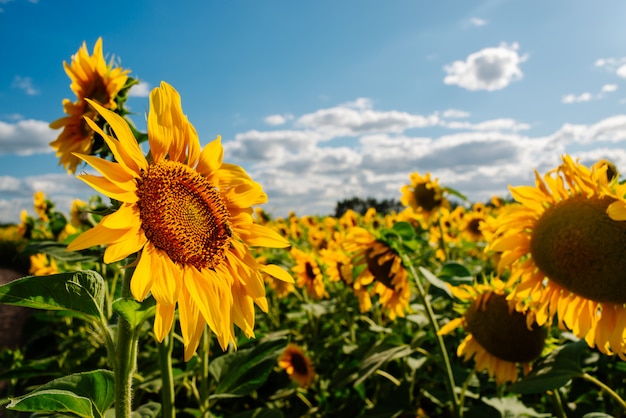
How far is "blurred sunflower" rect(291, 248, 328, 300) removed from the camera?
4377 millimetres

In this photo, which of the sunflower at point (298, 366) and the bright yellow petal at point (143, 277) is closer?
Result: the bright yellow petal at point (143, 277)

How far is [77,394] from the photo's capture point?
1.12 m

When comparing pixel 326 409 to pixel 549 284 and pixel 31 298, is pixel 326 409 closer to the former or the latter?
pixel 549 284

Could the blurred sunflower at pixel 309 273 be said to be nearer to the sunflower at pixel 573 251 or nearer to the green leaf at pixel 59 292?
the sunflower at pixel 573 251

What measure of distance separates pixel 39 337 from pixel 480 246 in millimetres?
4518

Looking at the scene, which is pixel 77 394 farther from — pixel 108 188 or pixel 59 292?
pixel 108 188

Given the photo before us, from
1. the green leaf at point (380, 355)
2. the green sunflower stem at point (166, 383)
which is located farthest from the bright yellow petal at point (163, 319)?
the green leaf at point (380, 355)

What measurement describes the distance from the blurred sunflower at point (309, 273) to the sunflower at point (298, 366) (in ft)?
3.29

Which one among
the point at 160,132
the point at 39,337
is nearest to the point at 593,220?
the point at 160,132

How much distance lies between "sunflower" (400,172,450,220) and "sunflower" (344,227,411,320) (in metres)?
2.33

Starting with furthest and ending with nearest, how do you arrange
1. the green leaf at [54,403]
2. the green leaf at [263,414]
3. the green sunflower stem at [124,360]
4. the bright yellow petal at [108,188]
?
the green leaf at [263,414], the green sunflower stem at [124,360], the bright yellow petal at [108,188], the green leaf at [54,403]

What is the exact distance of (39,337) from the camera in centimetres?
383

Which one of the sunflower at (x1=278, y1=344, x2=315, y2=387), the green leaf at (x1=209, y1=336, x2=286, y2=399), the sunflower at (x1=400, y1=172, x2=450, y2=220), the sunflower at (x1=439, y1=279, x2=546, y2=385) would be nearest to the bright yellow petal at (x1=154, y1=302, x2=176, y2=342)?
the green leaf at (x1=209, y1=336, x2=286, y2=399)

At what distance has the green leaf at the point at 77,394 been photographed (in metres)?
0.97
